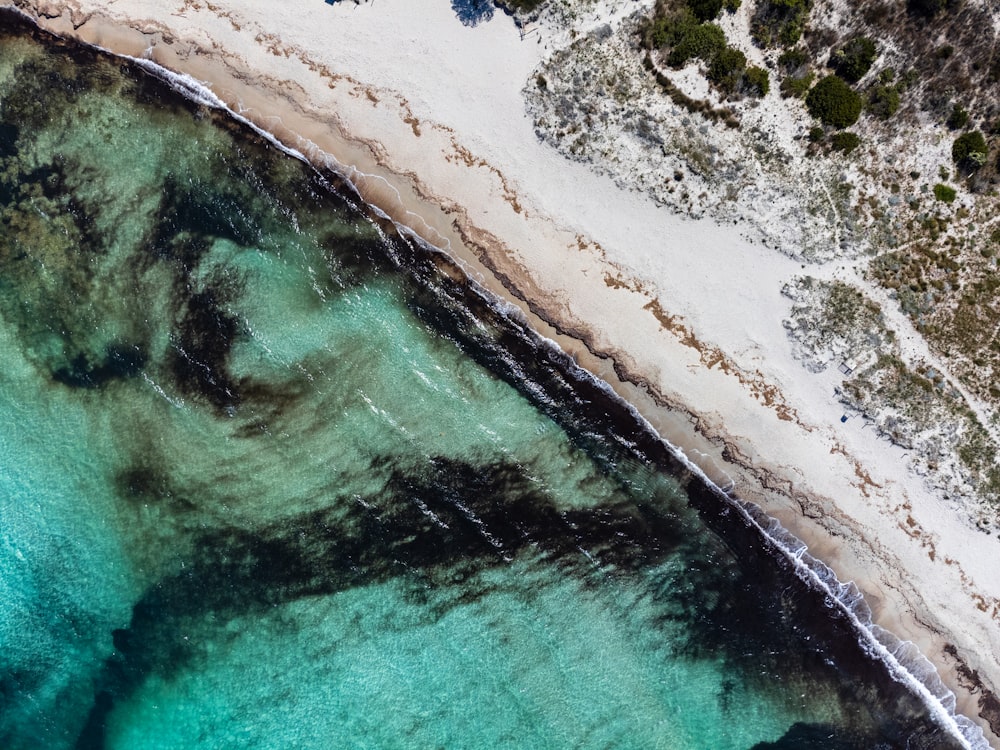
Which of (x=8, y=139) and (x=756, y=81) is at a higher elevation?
(x=756, y=81)

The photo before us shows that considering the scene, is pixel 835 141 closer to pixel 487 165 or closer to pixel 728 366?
pixel 728 366


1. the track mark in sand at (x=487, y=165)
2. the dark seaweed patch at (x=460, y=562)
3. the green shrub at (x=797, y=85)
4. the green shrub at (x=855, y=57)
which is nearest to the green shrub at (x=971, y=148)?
the green shrub at (x=855, y=57)

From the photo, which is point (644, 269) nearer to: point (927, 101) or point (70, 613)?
point (927, 101)

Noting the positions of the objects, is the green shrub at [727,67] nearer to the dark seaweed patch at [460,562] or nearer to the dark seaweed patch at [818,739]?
the dark seaweed patch at [460,562]

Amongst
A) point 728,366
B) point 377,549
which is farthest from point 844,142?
point 377,549

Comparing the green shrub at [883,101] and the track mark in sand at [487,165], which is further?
the track mark in sand at [487,165]
